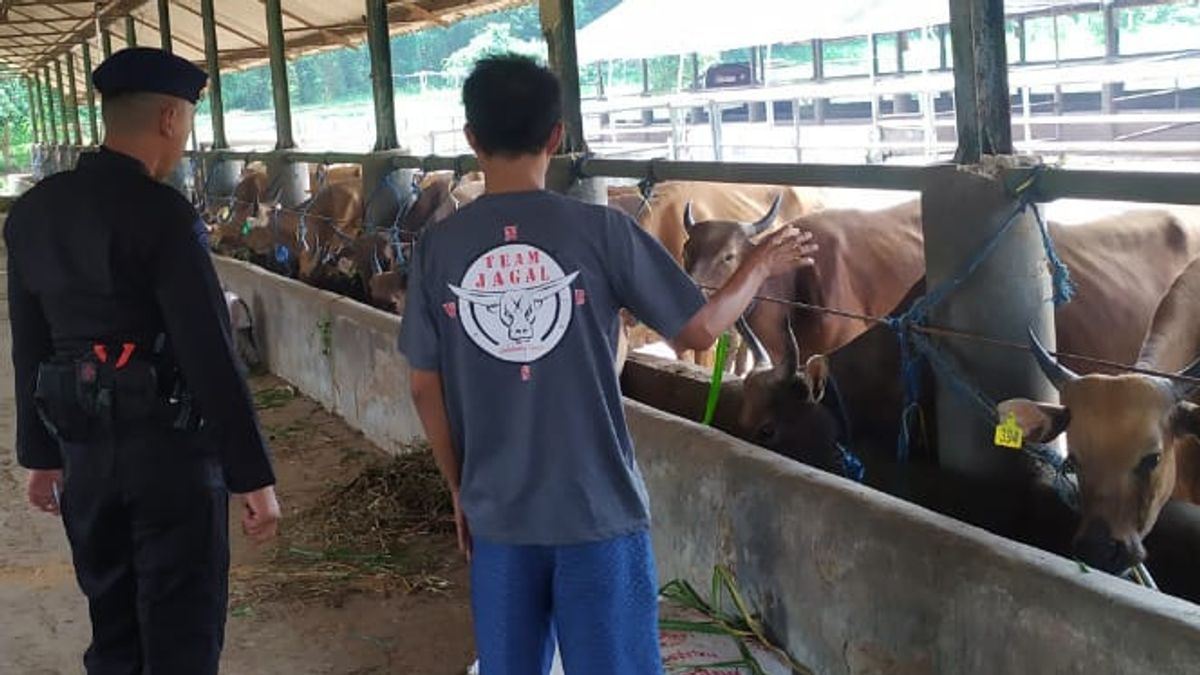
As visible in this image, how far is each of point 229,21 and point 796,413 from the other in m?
15.0

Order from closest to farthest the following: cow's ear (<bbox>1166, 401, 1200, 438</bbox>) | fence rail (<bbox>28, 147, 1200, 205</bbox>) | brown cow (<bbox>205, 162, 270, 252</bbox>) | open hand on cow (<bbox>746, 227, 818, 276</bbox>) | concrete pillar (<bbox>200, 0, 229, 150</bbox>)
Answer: open hand on cow (<bbox>746, 227, 818, 276</bbox>), fence rail (<bbox>28, 147, 1200, 205</bbox>), cow's ear (<bbox>1166, 401, 1200, 438</bbox>), brown cow (<bbox>205, 162, 270, 252</bbox>), concrete pillar (<bbox>200, 0, 229, 150</bbox>)

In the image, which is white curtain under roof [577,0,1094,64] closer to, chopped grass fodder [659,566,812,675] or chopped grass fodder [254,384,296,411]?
chopped grass fodder [254,384,296,411]

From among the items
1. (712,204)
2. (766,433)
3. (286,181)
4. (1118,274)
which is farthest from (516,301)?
(286,181)

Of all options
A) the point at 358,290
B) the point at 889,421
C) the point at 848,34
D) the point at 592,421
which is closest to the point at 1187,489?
the point at 889,421

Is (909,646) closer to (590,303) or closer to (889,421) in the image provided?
(590,303)

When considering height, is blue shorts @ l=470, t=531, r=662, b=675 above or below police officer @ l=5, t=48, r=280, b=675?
below

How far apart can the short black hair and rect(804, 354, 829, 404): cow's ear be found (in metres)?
2.46

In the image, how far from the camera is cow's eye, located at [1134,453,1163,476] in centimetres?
369

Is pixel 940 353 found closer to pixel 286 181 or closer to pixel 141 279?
pixel 141 279

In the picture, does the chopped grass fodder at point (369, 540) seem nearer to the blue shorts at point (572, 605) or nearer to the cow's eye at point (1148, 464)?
the blue shorts at point (572, 605)

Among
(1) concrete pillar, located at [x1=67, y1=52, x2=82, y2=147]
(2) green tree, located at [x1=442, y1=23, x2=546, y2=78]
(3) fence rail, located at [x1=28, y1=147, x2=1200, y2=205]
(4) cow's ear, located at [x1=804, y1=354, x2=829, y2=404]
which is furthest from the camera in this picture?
(1) concrete pillar, located at [x1=67, y1=52, x2=82, y2=147]

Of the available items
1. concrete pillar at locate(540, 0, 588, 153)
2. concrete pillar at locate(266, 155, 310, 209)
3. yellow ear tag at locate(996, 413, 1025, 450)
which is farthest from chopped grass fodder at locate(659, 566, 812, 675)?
concrete pillar at locate(266, 155, 310, 209)

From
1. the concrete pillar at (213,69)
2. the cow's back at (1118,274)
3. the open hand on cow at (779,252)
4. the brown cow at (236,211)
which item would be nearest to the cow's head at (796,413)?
the cow's back at (1118,274)

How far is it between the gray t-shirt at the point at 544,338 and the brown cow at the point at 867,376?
2273mm
